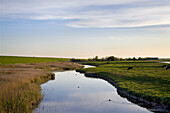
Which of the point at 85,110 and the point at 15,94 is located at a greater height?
the point at 15,94

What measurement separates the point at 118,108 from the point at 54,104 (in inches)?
280

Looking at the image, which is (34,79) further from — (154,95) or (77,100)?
(154,95)

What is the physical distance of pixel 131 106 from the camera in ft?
65.3

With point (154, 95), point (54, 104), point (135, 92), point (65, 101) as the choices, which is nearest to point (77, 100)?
point (65, 101)

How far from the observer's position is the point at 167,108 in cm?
1731

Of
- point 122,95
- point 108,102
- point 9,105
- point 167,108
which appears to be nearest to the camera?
point 9,105

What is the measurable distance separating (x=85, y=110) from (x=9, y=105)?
24.3 feet

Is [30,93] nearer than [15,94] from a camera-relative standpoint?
No

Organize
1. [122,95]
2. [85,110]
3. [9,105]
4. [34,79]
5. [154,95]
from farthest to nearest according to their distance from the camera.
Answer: [34,79]
[122,95]
[154,95]
[85,110]
[9,105]

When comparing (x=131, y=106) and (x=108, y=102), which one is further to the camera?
(x=108, y=102)

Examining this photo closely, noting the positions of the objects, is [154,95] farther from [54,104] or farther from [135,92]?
[54,104]

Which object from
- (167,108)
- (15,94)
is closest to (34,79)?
(15,94)

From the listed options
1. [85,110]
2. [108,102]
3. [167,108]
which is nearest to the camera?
[167,108]

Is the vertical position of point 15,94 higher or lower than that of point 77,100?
higher
